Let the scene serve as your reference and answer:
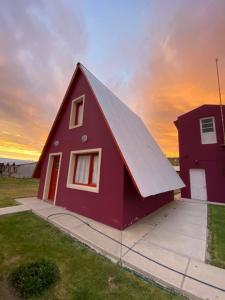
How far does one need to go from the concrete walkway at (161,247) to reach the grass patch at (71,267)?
0.80 feet

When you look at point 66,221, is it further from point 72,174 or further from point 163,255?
point 163,255

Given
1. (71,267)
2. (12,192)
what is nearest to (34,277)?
(71,267)

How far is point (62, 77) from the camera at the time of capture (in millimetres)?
11391

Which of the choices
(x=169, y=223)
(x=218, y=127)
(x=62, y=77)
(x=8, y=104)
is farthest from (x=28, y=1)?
(x=218, y=127)

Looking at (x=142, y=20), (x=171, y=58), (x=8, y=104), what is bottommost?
(x=8, y=104)

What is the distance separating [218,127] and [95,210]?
11452 mm

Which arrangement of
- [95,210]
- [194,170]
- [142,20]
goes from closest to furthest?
[95,210] < [142,20] < [194,170]

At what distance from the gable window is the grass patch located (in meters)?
11.9

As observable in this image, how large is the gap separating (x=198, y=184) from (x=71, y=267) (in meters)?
11.8

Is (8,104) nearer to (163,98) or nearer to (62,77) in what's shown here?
(62,77)

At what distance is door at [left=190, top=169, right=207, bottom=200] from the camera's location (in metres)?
11.5

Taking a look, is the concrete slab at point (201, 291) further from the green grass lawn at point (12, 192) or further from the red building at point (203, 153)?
the red building at point (203, 153)

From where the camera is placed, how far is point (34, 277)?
2.55 m

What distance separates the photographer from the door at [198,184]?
11.5 meters
